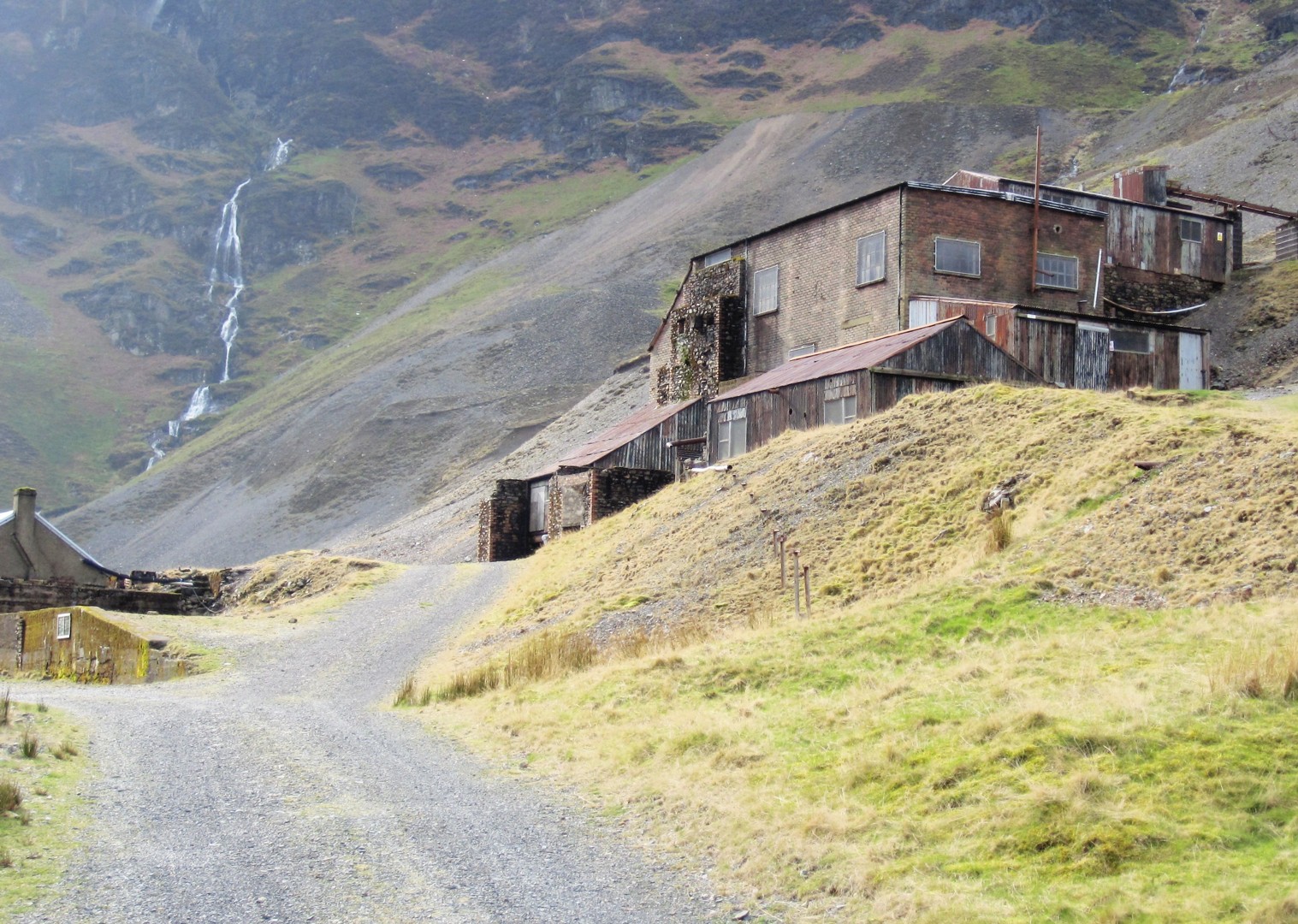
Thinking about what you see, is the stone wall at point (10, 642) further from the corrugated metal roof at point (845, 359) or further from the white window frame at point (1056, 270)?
the white window frame at point (1056, 270)

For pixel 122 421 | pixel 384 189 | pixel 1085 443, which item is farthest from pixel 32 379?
pixel 1085 443

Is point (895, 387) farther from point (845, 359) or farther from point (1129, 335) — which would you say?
point (1129, 335)

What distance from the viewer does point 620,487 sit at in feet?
110

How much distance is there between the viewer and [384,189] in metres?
170

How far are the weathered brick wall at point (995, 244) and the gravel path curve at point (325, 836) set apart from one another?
23.6 m

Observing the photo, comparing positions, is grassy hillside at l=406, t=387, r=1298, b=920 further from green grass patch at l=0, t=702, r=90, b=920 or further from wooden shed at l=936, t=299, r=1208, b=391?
wooden shed at l=936, t=299, r=1208, b=391

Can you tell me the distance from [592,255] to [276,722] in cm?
9335

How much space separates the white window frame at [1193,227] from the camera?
44656mm

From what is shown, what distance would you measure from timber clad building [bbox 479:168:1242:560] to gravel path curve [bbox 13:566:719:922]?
16.0 meters

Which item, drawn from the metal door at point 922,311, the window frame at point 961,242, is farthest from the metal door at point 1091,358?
the window frame at point 961,242

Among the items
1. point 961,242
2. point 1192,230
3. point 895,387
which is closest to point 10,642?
point 895,387

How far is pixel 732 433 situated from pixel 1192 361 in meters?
10.8

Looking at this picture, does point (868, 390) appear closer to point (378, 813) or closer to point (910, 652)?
point (910, 652)

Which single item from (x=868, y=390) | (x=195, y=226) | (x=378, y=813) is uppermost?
(x=195, y=226)
